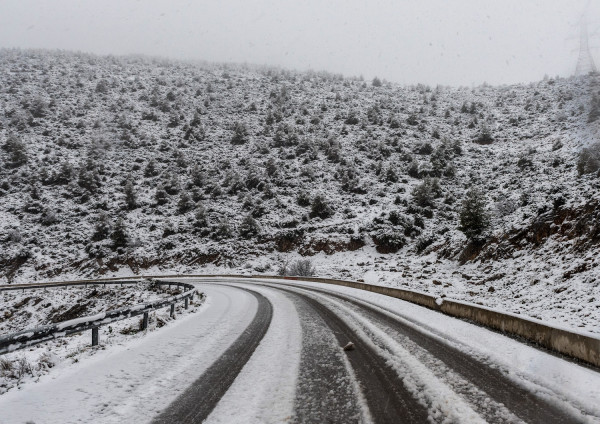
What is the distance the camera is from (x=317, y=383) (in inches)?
169

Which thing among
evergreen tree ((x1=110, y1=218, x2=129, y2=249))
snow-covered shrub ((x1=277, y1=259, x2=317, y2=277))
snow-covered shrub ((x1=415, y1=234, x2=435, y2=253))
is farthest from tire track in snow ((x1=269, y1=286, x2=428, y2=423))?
evergreen tree ((x1=110, y1=218, x2=129, y2=249))

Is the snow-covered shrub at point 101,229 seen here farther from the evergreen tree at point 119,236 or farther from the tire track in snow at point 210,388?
the tire track in snow at point 210,388

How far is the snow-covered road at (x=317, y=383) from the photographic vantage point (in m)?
3.41

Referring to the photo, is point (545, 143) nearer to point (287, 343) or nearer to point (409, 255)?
point (409, 255)

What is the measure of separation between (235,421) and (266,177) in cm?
4822

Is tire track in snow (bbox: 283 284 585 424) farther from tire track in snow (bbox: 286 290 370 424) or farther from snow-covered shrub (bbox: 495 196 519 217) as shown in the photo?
snow-covered shrub (bbox: 495 196 519 217)

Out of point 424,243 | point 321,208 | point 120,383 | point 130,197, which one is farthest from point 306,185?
point 120,383

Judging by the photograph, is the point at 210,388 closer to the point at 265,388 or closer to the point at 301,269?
the point at 265,388

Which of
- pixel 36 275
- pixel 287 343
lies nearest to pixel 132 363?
pixel 287 343

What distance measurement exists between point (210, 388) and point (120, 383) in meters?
1.33

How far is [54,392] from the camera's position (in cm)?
421

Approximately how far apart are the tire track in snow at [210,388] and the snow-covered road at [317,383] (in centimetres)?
2

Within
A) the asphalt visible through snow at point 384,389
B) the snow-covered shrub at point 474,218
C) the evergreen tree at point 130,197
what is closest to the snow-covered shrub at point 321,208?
the snow-covered shrub at point 474,218

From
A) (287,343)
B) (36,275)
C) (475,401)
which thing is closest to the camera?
(475,401)
